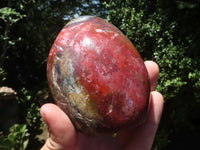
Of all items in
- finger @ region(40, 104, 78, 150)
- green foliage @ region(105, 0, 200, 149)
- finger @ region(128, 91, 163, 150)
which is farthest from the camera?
green foliage @ region(105, 0, 200, 149)

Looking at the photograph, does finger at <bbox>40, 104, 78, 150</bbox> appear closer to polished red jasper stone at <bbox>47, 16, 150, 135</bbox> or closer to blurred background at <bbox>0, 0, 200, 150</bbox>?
polished red jasper stone at <bbox>47, 16, 150, 135</bbox>

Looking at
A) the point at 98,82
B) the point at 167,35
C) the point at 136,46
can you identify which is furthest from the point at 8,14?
the point at 98,82

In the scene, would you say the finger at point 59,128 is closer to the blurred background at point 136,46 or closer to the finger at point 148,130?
the finger at point 148,130

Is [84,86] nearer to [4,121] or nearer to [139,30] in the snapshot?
[139,30]

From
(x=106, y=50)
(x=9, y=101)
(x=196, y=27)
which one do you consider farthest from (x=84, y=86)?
(x=9, y=101)

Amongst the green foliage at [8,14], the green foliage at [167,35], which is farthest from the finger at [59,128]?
the green foliage at [8,14]

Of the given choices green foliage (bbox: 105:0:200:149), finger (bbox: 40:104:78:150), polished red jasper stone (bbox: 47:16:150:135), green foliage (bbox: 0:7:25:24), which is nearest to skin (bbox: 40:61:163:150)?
finger (bbox: 40:104:78:150)

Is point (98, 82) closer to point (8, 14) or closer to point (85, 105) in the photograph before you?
point (85, 105)
